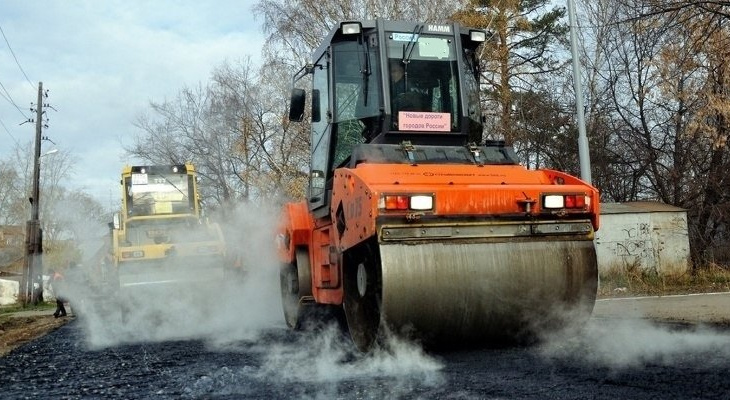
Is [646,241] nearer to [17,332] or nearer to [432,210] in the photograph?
[432,210]

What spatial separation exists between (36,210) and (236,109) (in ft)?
28.1

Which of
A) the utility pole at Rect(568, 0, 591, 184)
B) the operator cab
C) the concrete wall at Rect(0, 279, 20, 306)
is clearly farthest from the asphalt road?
the concrete wall at Rect(0, 279, 20, 306)

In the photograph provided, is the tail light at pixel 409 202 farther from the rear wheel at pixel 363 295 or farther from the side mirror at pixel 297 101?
the side mirror at pixel 297 101

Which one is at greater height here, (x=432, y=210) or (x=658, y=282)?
(x=432, y=210)

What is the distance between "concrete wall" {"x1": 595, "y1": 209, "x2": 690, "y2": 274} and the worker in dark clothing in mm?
13195

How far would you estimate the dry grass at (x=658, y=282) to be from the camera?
14.4 m

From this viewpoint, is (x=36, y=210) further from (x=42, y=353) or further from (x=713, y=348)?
(x=713, y=348)

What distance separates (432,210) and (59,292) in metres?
15.4

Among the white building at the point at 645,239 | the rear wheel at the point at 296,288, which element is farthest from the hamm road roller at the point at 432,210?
the white building at the point at 645,239

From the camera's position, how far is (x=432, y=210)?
218 inches

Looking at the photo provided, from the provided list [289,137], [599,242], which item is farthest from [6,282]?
[599,242]

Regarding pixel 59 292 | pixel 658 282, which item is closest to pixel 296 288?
pixel 658 282

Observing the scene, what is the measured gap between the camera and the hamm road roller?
5.51 m

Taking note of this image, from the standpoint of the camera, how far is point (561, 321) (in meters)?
5.89
